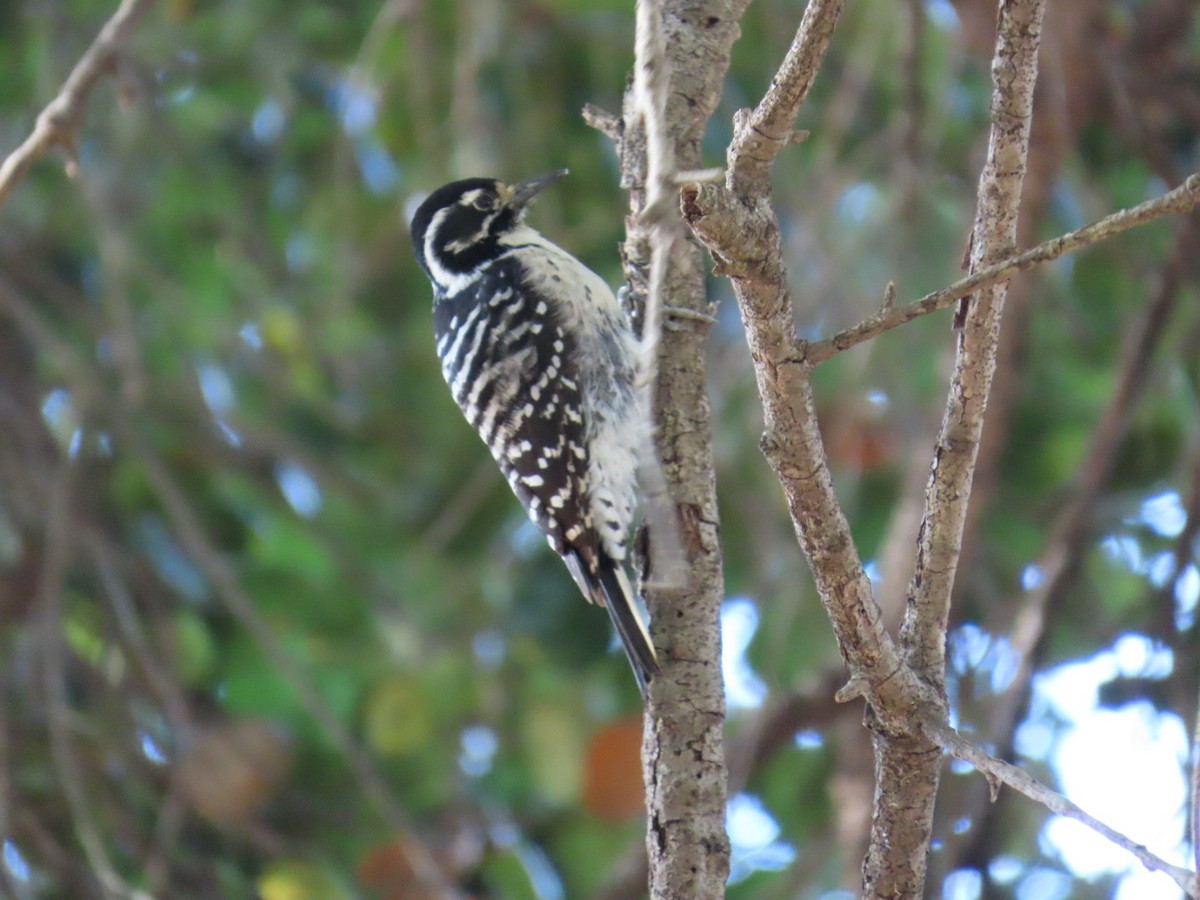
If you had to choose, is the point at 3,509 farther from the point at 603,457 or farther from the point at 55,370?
the point at 603,457

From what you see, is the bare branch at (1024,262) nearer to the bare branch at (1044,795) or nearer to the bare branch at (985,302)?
the bare branch at (985,302)

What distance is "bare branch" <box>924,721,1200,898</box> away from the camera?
148 cm

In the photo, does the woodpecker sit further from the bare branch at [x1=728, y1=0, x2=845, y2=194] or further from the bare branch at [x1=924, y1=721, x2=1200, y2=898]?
the bare branch at [x1=728, y1=0, x2=845, y2=194]

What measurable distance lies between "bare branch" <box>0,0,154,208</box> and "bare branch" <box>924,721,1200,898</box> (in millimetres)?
1850

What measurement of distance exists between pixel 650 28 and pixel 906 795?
3.74ft

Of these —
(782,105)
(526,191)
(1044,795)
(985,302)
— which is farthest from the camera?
(526,191)

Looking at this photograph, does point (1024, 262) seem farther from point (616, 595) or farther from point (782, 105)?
point (616, 595)

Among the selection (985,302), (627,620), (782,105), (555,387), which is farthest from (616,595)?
(782,105)

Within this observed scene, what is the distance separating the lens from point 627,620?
3.68 metres

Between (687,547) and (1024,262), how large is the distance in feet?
3.83

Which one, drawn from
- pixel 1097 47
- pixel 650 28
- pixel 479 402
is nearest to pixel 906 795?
pixel 650 28

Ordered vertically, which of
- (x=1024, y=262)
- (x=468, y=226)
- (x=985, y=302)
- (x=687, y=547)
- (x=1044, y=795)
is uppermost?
(x=468, y=226)

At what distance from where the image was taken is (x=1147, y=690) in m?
3.96

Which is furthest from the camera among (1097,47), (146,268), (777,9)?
(777,9)
